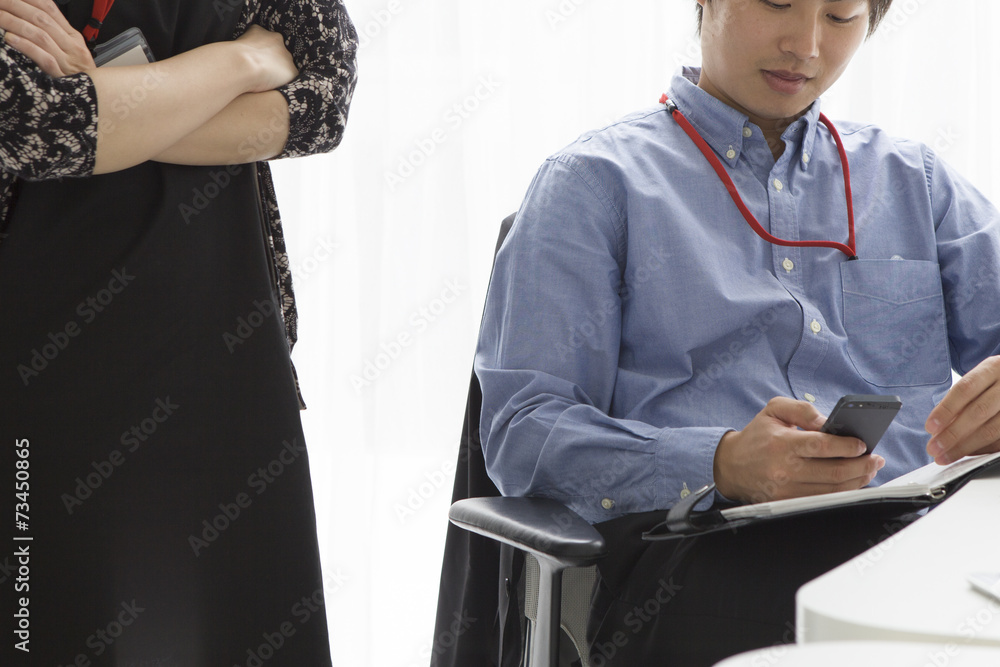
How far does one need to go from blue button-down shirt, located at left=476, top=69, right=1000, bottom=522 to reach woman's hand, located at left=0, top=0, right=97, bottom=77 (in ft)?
1.86

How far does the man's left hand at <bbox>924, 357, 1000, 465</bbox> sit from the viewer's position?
1008mm

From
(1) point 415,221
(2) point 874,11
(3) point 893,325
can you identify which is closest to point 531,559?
(3) point 893,325

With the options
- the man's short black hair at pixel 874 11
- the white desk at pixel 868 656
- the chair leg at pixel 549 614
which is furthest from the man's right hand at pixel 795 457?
the man's short black hair at pixel 874 11

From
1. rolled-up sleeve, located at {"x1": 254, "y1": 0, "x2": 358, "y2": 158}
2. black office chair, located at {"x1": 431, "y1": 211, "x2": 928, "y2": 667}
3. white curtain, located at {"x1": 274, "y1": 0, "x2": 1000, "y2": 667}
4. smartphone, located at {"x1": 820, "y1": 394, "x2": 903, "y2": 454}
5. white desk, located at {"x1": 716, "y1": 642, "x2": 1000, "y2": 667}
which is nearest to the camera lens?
white desk, located at {"x1": 716, "y1": 642, "x2": 1000, "y2": 667}

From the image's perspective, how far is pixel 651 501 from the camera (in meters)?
1.10

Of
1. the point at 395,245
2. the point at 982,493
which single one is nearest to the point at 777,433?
the point at 982,493

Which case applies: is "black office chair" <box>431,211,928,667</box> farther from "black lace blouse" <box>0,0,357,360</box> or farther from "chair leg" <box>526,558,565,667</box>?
"black lace blouse" <box>0,0,357,360</box>

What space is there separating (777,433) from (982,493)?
20cm

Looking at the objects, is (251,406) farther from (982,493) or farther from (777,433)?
(982,493)

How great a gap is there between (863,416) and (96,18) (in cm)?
92

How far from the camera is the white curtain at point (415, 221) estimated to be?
8.21 feet

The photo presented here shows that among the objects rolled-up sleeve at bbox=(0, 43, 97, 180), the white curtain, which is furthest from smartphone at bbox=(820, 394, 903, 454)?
the white curtain

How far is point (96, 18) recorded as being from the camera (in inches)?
41.8

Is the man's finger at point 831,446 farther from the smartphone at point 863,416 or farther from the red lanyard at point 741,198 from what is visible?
the red lanyard at point 741,198
